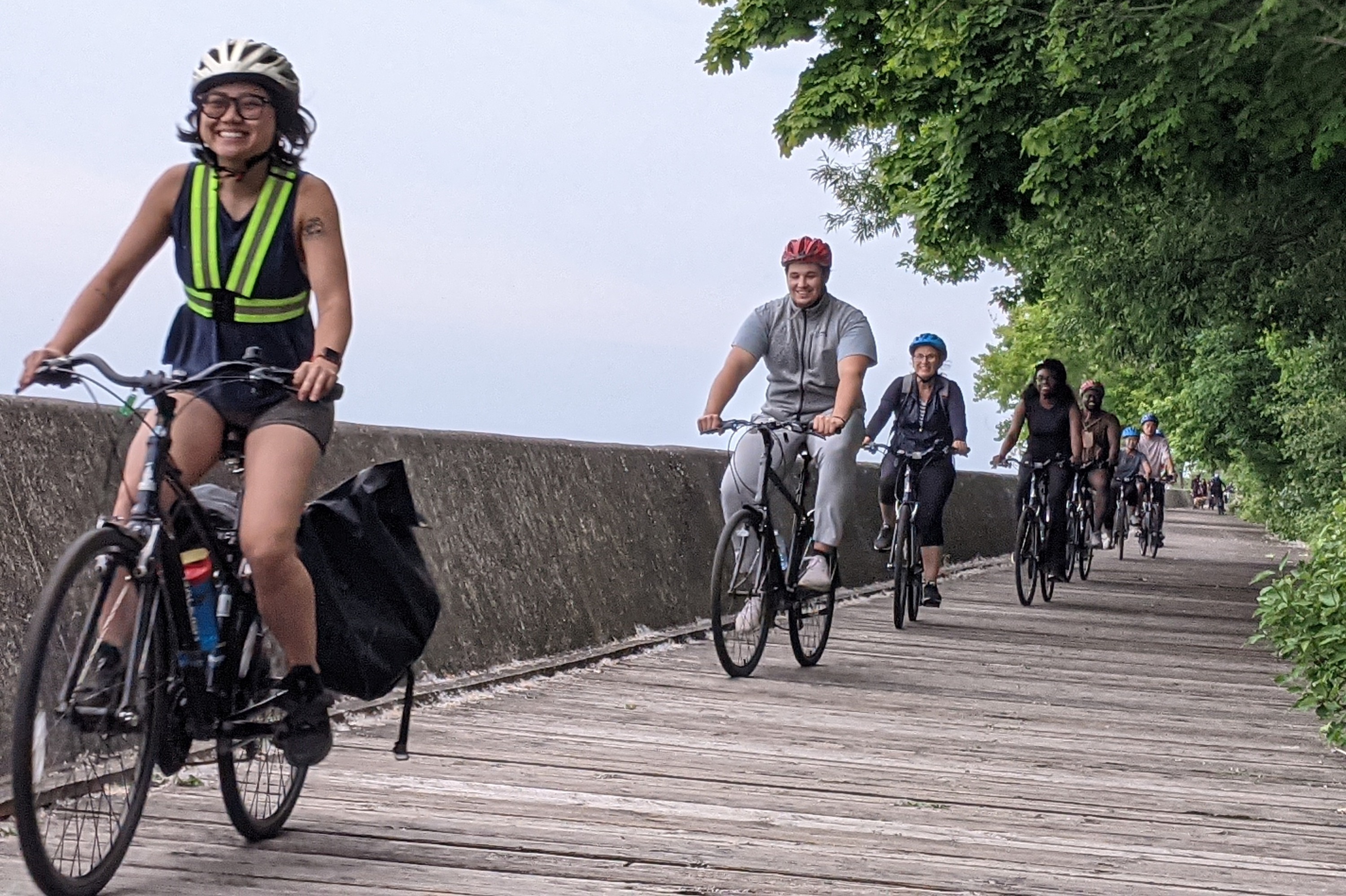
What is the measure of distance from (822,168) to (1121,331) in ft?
66.0

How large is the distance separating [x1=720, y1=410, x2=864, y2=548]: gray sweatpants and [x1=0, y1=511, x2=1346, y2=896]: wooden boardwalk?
79cm

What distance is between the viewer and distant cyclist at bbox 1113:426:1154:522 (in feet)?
90.3

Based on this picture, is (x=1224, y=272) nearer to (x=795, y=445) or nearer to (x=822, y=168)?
(x=795, y=445)

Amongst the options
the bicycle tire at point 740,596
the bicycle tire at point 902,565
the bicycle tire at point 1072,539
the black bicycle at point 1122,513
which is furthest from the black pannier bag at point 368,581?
the black bicycle at point 1122,513

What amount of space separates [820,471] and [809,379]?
46 centimetres

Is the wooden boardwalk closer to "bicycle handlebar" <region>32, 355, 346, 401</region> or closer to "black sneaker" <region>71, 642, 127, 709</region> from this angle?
"black sneaker" <region>71, 642, 127, 709</region>

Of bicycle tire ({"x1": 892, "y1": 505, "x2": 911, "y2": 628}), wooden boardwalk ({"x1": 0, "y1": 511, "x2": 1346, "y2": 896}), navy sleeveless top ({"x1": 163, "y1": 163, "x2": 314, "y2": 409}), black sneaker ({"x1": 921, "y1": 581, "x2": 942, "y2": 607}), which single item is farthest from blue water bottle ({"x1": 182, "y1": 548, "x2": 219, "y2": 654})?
black sneaker ({"x1": 921, "y1": 581, "x2": 942, "y2": 607})

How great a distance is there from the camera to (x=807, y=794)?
20.9ft

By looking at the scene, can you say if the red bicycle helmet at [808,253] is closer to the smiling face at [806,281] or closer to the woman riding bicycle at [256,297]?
the smiling face at [806,281]

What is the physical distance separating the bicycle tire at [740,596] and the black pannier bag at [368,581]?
4.09m

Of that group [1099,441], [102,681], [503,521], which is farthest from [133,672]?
[1099,441]

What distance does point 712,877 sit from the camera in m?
4.94

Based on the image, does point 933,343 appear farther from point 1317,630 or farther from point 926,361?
point 1317,630

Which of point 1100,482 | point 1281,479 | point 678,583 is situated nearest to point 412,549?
point 678,583
